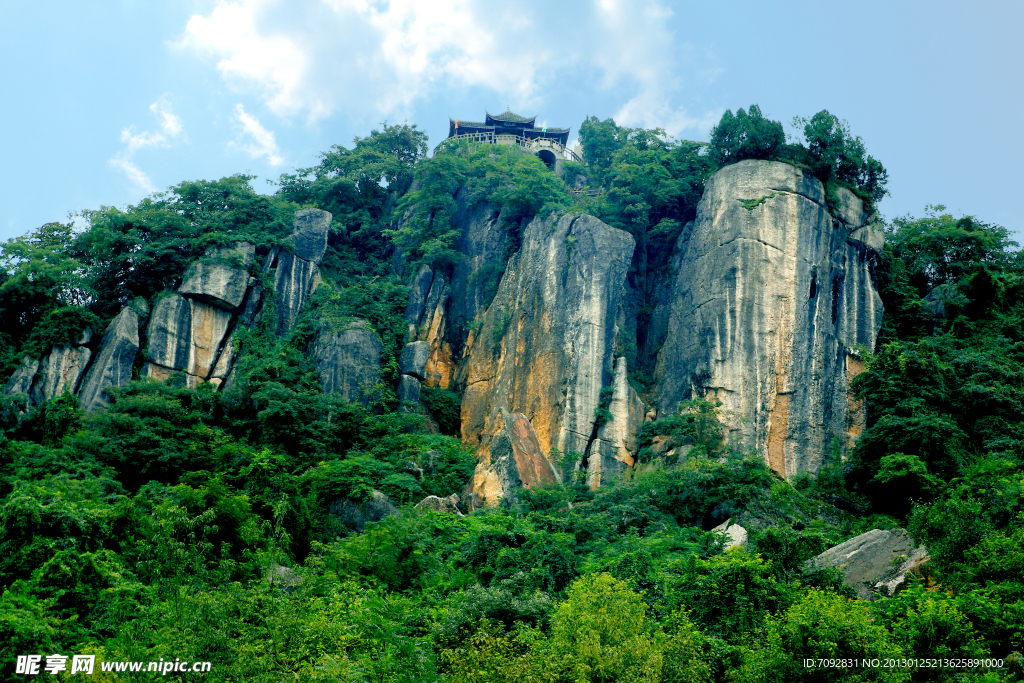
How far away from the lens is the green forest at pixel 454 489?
42.8 ft

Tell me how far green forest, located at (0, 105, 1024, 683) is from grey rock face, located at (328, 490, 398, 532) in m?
0.31

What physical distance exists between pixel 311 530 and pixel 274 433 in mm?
4436

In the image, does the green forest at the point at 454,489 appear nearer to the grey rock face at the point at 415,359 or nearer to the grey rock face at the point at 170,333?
the grey rock face at the point at 415,359

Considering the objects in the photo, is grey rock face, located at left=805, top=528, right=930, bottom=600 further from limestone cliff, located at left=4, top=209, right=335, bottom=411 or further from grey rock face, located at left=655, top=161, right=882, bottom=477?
limestone cliff, located at left=4, top=209, right=335, bottom=411

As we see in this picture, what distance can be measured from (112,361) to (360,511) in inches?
374

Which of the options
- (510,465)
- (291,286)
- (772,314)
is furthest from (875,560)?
(291,286)

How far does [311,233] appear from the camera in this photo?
3014cm

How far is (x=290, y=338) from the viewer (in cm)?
2759

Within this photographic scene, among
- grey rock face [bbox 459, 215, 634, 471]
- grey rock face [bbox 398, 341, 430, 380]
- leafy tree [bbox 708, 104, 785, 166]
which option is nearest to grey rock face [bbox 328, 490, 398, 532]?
grey rock face [bbox 459, 215, 634, 471]

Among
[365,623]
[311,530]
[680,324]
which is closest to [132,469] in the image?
[311,530]

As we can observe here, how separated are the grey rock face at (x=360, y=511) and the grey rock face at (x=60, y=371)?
9144 millimetres

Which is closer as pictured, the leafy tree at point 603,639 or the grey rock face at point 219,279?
the leafy tree at point 603,639

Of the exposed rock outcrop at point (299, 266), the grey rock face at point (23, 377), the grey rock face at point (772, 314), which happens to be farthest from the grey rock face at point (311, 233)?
the grey rock face at point (772, 314)

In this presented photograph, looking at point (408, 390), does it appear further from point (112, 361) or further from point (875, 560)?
point (875, 560)
